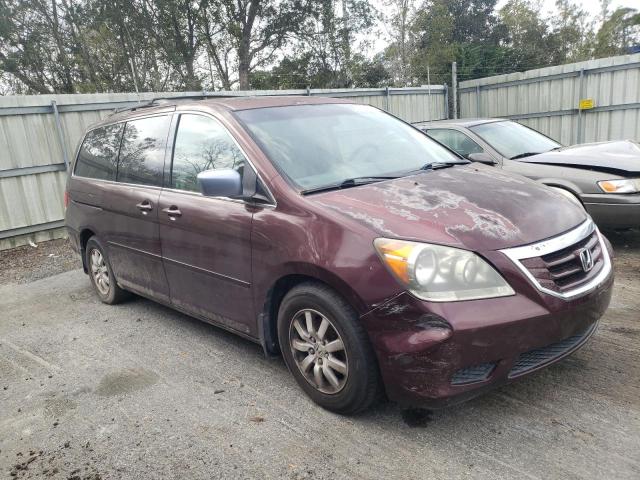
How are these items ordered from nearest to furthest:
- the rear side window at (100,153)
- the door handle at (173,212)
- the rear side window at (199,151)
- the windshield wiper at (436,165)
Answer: the rear side window at (199,151)
the windshield wiper at (436,165)
the door handle at (173,212)
the rear side window at (100,153)

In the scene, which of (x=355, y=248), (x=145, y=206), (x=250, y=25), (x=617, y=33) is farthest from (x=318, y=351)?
(x=617, y=33)

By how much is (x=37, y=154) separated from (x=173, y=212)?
18.2 feet

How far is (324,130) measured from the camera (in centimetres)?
359

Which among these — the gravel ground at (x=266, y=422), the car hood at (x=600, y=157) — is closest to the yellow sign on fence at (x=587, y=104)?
the car hood at (x=600, y=157)

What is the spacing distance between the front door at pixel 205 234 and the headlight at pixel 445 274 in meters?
1.08

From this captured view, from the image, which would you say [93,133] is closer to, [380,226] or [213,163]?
[213,163]

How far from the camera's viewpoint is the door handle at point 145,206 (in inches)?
157

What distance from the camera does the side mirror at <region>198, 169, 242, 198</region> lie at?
121 inches

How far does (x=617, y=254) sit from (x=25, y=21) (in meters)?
21.0

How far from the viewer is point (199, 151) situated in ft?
12.2

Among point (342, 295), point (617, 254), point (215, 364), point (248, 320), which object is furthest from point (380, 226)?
point (617, 254)

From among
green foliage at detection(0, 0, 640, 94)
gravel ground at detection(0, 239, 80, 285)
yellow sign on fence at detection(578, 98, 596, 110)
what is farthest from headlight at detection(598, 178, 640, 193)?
green foliage at detection(0, 0, 640, 94)

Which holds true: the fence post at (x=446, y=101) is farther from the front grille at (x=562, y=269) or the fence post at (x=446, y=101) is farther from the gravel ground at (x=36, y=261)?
the front grille at (x=562, y=269)

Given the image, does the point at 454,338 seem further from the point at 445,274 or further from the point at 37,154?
the point at 37,154
